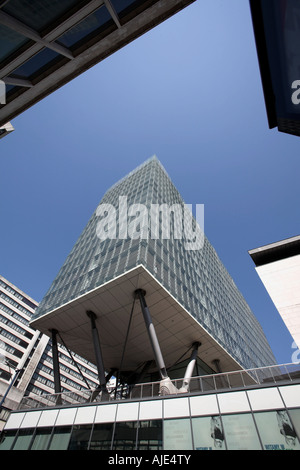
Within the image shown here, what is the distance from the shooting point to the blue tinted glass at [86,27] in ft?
30.7

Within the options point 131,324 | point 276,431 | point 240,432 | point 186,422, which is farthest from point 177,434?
point 131,324

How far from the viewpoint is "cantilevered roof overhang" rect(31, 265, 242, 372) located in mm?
27328

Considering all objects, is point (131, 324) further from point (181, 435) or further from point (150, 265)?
point (181, 435)

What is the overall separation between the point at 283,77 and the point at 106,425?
22.8 metres

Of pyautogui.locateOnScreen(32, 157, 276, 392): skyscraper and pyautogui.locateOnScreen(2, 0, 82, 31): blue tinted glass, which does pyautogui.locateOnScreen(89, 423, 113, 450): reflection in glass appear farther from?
pyautogui.locateOnScreen(2, 0, 82, 31): blue tinted glass

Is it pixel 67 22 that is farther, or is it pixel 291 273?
pixel 291 273

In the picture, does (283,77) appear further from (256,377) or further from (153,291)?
(153,291)

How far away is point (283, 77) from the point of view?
11547 millimetres

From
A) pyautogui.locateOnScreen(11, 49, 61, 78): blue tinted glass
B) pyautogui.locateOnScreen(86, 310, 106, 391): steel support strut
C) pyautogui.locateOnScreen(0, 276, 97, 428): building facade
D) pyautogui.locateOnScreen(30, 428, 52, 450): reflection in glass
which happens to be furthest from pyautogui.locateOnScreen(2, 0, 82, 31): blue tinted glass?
pyautogui.locateOnScreen(0, 276, 97, 428): building facade

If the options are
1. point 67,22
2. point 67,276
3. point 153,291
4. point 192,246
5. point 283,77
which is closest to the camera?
point 67,22

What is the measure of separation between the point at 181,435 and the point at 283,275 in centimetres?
3256

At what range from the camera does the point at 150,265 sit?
26969 millimetres

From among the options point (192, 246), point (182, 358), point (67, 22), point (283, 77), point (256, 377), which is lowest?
point (256, 377)
